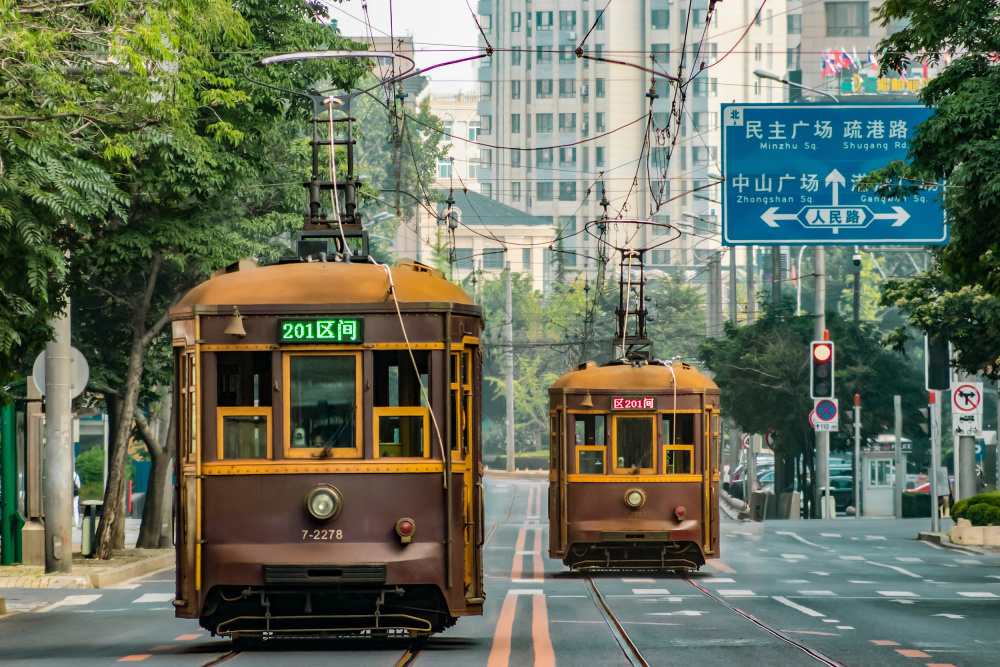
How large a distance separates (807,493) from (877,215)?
3135 cm

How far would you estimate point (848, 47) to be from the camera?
98.5m

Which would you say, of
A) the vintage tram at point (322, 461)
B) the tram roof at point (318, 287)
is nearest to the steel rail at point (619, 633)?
the vintage tram at point (322, 461)

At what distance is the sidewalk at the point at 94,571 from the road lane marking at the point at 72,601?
1546 mm

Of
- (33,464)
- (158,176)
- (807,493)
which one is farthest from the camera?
(807,493)

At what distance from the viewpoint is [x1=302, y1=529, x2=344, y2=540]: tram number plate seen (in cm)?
1118

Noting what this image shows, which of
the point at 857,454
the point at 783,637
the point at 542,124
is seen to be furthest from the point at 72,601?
the point at 542,124

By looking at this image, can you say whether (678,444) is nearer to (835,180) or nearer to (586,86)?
(835,180)

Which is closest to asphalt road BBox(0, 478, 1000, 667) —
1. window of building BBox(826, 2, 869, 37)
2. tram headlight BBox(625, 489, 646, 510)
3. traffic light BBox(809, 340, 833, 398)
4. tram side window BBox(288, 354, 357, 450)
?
tram headlight BBox(625, 489, 646, 510)

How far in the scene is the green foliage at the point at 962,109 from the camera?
51.7ft

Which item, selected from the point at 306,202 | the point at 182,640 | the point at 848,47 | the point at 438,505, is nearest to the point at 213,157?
the point at 306,202

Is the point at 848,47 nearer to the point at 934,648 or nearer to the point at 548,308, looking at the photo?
the point at 548,308

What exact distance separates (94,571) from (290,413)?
11690mm

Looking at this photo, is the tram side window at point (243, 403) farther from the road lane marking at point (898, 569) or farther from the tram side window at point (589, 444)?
the road lane marking at point (898, 569)

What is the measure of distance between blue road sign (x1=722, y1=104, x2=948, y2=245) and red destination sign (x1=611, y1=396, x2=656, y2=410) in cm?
336
